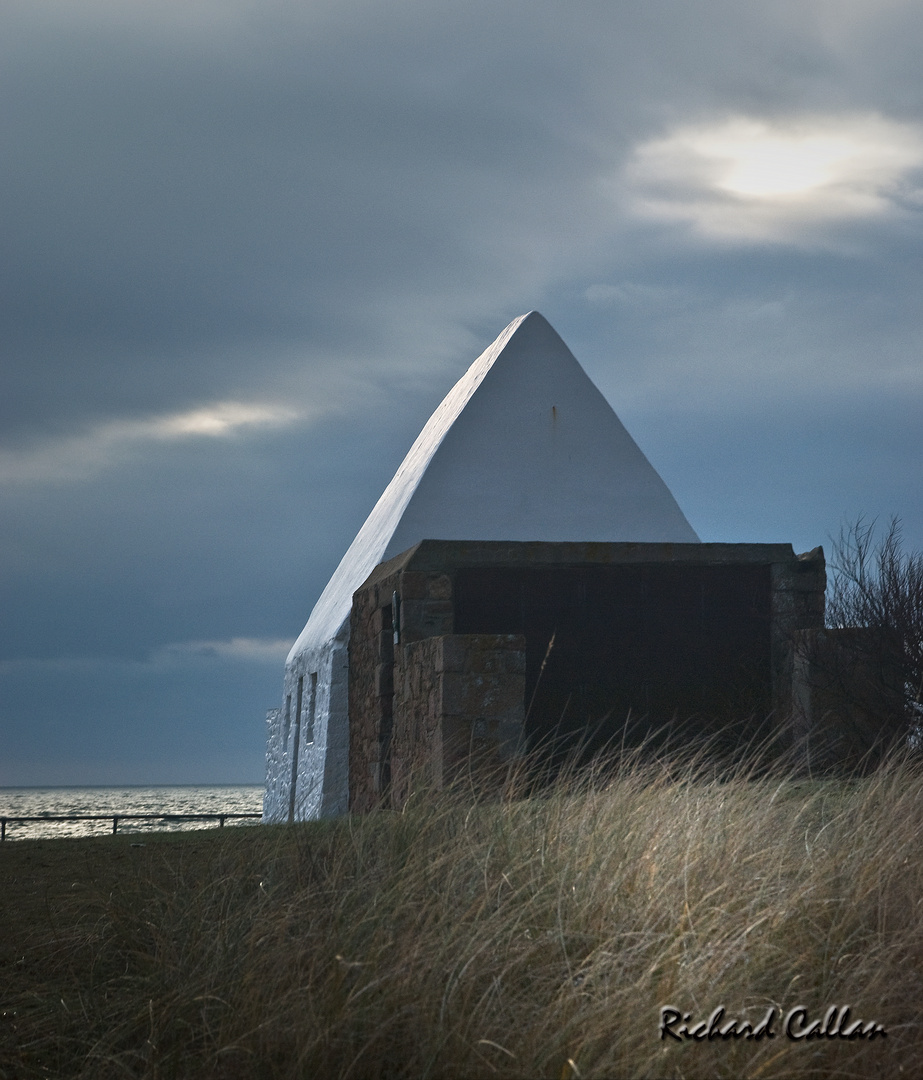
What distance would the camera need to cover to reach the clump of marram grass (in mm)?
4199

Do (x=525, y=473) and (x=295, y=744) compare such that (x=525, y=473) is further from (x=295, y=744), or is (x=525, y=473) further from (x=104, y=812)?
(x=104, y=812)

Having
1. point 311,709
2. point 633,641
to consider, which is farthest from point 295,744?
point 633,641

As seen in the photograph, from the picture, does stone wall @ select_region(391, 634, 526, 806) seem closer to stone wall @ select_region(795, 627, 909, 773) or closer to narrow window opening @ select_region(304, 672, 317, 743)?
stone wall @ select_region(795, 627, 909, 773)

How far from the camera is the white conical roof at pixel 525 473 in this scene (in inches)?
688

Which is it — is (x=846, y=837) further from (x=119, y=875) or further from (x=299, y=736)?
(x=299, y=736)

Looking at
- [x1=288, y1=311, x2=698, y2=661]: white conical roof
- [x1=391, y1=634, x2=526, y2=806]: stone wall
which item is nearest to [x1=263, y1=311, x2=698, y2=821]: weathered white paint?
[x1=288, y1=311, x2=698, y2=661]: white conical roof

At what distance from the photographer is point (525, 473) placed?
18.1 m

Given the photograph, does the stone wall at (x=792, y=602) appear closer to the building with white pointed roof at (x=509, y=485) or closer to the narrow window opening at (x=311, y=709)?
the building with white pointed roof at (x=509, y=485)

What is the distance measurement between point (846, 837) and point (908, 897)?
0.58 metres

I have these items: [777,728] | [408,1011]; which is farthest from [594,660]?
[408,1011]

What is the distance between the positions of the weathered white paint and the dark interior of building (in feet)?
15.6

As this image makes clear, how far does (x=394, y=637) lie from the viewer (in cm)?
1252

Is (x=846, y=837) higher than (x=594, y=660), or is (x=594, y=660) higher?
(x=594, y=660)

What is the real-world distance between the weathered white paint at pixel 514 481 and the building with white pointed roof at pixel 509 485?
0.02m
